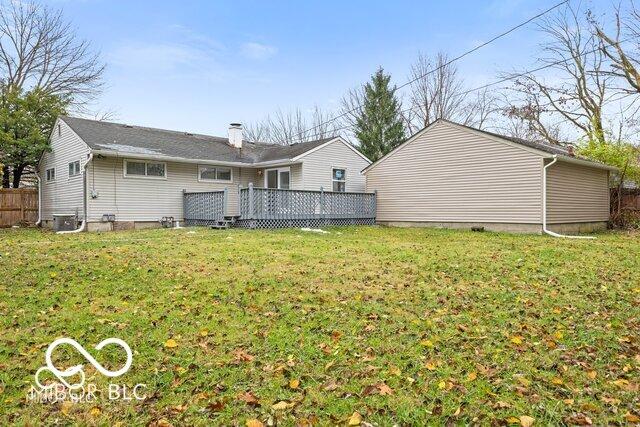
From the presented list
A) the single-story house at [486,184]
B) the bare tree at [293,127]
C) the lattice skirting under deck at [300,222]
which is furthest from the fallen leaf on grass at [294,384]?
the bare tree at [293,127]

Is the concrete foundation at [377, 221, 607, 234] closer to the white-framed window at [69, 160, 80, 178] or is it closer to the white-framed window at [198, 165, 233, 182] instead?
the white-framed window at [198, 165, 233, 182]

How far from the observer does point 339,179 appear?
787 inches

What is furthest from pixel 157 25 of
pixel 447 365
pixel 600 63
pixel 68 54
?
pixel 600 63

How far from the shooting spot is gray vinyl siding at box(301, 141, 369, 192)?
60.3 feet

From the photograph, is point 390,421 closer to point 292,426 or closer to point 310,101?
point 292,426

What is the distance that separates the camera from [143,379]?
334 centimetres

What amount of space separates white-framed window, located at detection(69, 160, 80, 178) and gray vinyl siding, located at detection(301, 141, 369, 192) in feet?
28.1

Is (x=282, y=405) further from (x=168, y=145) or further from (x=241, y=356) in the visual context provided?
(x=168, y=145)

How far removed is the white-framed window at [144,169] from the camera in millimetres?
15711

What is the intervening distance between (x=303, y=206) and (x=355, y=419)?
13.4 m

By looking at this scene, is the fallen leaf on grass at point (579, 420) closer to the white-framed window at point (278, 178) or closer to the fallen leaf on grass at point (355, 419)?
the fallen leaf on grass at point (355, 419)

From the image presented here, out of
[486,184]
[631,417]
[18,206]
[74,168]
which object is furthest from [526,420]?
[18,206]

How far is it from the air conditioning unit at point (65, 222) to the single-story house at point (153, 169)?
28 centimetres

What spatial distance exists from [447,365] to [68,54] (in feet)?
95.0
